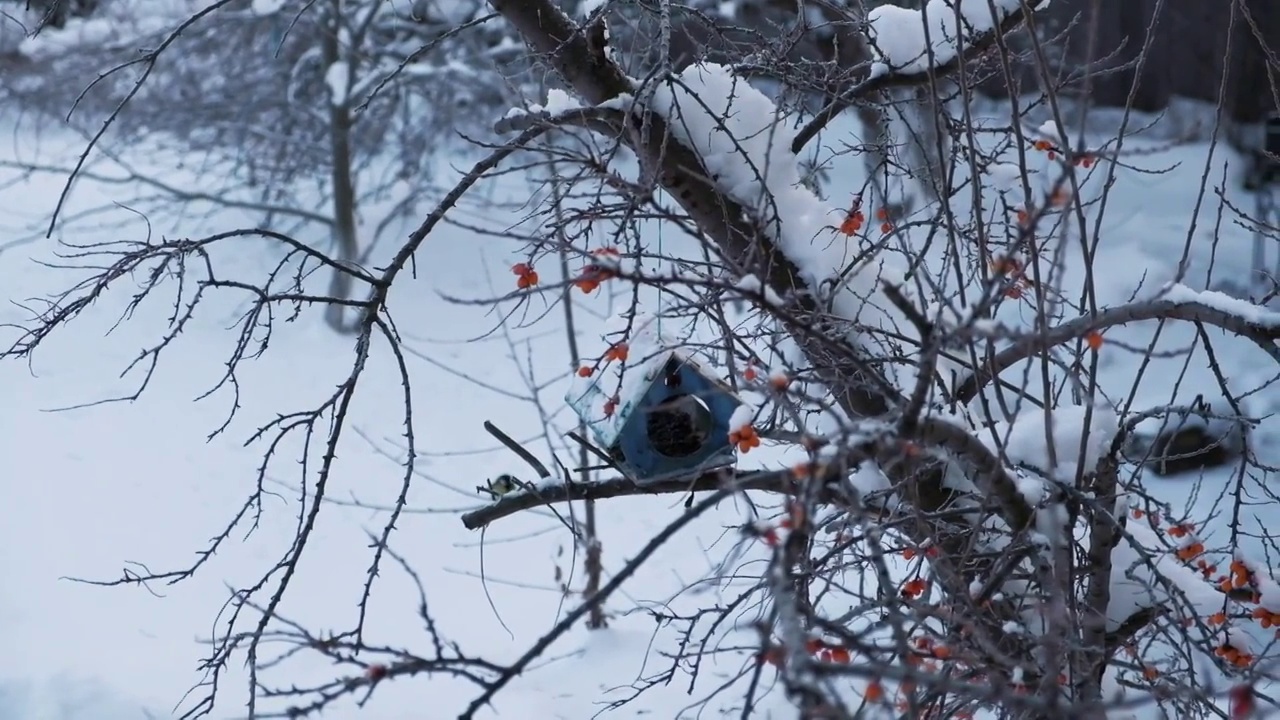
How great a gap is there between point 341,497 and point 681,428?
568 centimetres

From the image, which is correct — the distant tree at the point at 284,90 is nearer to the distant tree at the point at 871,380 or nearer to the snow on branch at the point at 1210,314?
the distant tree at the point at 871,380

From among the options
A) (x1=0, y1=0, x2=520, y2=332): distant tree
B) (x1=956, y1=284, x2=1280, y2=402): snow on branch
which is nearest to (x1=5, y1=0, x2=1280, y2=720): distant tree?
(x1=956, y1=284, x2=1280, y2=402): snow on branch

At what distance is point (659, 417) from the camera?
280 cm

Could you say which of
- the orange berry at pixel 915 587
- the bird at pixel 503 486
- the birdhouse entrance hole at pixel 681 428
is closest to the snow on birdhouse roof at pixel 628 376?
the birdhouse entrance hole at pixel 681 428

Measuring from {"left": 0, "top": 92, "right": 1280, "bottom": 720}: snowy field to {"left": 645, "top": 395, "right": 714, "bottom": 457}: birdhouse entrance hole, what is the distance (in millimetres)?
1666

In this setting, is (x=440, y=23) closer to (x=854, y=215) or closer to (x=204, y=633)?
(x=204, y=633)

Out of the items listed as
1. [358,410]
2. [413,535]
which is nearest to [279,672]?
[413,535]

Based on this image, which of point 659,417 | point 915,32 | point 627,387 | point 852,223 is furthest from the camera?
point 915,32

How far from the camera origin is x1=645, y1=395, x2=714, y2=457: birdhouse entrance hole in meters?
2.78

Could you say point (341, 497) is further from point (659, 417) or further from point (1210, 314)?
point (1210, 314)

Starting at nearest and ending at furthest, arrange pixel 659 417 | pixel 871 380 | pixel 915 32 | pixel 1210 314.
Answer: pixel 871 380 < pixel 1210 314 < pixel 659 417 < pixel 915 32

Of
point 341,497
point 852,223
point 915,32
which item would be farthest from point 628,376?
point 341,497

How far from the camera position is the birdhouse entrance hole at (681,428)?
2.78 meters

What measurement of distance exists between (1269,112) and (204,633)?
908 centimetres
